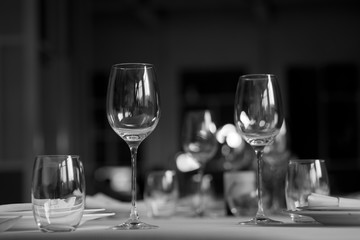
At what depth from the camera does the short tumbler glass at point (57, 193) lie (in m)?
1.02

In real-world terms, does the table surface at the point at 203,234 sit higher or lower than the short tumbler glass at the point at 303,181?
lower

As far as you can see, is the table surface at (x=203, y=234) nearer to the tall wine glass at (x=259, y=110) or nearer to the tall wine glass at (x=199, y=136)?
the tall wine glass at (x=259, y=110)

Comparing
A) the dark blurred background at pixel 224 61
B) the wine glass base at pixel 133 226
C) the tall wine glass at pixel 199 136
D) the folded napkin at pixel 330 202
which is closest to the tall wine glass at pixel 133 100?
the wine glass base at pixel 133 226

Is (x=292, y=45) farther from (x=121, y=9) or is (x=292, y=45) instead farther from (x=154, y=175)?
(x=154, y=175)

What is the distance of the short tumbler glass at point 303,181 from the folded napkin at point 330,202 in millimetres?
66

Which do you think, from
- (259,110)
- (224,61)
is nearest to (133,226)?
(259,110)

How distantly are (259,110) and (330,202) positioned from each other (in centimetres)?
19

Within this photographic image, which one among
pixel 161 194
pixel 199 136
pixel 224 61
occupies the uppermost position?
pixel 224 61

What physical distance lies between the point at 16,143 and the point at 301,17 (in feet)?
14.8

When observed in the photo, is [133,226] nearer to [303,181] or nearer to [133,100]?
[133,100]

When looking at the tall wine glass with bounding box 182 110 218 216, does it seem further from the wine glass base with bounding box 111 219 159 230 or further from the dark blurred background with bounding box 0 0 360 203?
the dark blurred background with bounding box 0 0 360 203

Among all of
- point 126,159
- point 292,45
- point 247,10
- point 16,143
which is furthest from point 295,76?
point 16,143

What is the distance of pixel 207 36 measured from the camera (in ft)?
28.7

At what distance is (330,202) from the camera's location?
1.22 metres
